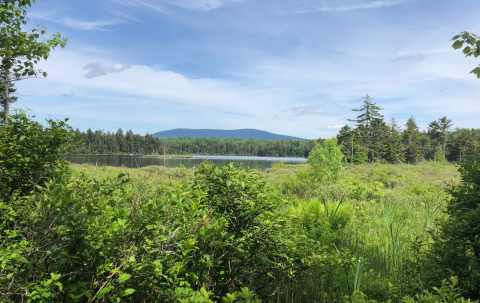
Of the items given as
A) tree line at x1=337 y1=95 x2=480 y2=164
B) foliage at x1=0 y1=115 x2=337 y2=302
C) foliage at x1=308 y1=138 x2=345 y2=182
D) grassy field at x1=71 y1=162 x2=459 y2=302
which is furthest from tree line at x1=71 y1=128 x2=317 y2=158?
foliage at x1=0 y1=115 x2=337 y2=302

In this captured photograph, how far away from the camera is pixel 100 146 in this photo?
363 feet

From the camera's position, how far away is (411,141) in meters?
54.3

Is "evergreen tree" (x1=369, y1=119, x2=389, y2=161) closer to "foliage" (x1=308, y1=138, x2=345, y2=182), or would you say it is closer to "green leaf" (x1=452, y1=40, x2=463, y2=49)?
"foliage" (x1=308, y1=138, x2=345, y2=182)

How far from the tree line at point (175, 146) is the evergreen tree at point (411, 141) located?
142 feet

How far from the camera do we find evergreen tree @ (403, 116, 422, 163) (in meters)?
53.4

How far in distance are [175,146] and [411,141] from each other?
11815 cm

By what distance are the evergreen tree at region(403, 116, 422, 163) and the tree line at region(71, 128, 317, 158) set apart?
43394 mm

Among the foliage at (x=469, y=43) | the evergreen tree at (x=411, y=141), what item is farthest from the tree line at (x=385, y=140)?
the foliage at (x=469, y=43)

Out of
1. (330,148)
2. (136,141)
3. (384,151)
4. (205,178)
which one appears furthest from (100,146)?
(205,178)

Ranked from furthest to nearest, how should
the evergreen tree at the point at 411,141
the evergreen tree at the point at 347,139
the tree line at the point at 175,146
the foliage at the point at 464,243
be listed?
1. the tree line at the point at 175,146
2. the evergreen tree at the point at 411,141
3. the evergreen tree at the point at 347,139
4. the foliage at the point at 464,243

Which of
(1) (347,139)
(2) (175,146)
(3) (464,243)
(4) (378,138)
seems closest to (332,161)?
(3) (464,243)

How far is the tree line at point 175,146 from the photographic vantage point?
112062 mm

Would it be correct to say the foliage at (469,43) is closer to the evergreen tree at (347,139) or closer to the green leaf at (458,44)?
the green leaf at (458,44)

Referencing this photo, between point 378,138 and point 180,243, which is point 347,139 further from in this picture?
point 180,243
